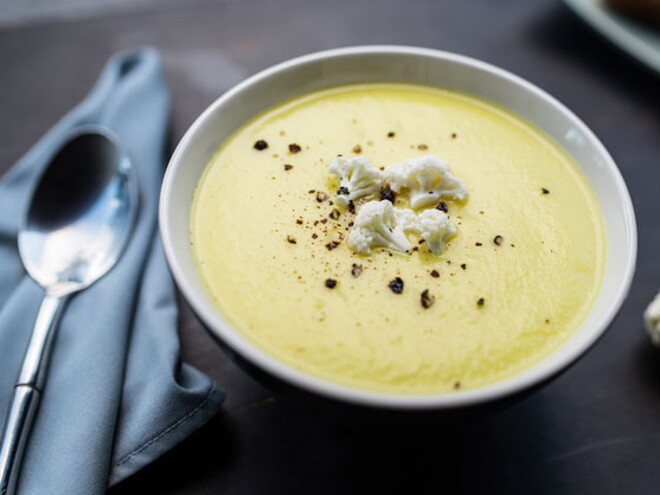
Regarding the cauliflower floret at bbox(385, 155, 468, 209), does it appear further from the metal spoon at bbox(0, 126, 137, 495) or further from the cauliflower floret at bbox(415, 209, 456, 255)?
the metal spoon at bbox(0, 126, 137, 495)

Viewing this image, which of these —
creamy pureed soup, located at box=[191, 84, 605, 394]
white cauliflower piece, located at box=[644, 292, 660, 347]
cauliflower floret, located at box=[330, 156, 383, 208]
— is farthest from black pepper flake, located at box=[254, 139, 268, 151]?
white cauliflower piece, located at box=[644, 292, 660, 347]

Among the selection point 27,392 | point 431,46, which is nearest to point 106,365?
point 27,392

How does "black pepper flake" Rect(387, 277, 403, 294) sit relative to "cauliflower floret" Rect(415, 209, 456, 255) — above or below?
below

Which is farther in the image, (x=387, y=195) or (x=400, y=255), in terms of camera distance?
(x=387, y=195)

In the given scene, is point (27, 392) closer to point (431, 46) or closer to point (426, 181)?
point (426, 181)

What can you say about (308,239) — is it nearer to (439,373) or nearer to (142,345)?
(439,373)

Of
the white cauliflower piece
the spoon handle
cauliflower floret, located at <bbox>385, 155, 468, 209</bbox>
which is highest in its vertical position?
cauliflower floret, located at <bbox>385, 155, 468, 209</bbox>
